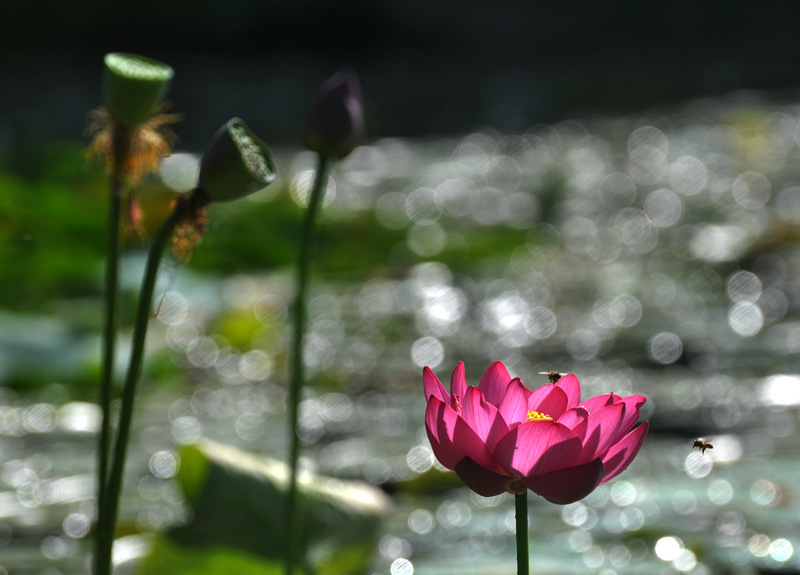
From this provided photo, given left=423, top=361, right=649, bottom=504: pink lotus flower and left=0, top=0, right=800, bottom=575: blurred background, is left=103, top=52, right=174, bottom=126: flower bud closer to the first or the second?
left=0, top=0, right=800, bottom=575: blurred background

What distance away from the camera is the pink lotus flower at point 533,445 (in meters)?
0.37

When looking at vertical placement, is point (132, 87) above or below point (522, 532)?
above

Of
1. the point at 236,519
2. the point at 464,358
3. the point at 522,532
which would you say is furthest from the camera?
the point at 464,358

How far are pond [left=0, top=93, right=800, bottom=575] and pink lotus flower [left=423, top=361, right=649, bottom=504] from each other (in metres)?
0.23

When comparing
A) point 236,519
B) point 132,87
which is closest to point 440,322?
point 236,519

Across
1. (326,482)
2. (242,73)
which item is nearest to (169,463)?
(326,482)

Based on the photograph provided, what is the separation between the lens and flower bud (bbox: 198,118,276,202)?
0.42 m

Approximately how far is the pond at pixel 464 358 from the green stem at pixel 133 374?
0.35ft

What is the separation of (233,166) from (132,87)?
0.29 feet

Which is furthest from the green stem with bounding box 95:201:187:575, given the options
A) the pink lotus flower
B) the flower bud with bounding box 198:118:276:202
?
the pink lotus flower

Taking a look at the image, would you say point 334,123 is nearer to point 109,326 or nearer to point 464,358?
point 109,326

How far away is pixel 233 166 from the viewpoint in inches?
16.7

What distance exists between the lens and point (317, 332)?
1.75 metres

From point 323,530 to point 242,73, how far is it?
6.29 meters
